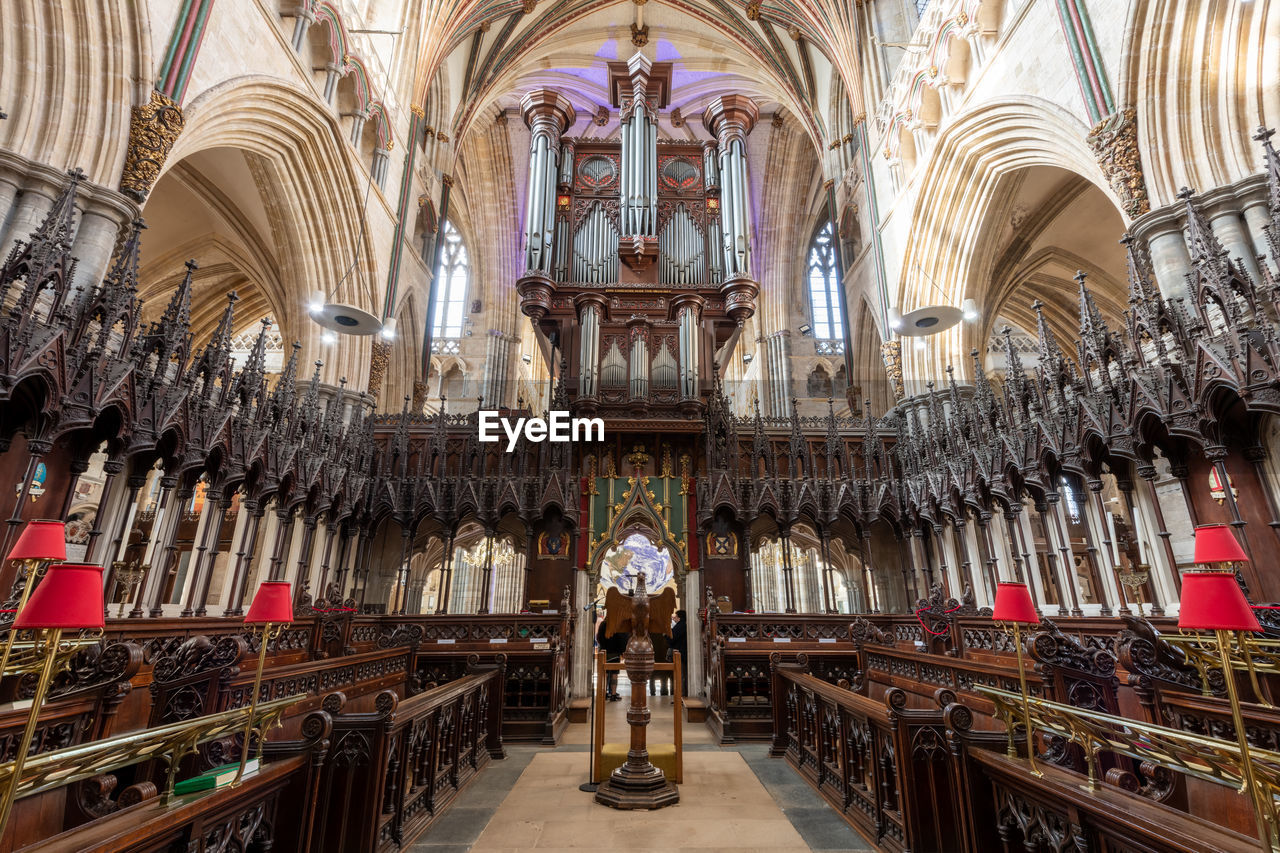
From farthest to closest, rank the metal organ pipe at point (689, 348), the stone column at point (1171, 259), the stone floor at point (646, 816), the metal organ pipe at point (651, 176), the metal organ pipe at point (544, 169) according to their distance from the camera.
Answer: the metal organ pipe at point (651, 176)
the metal organ pipe at point (544, 169)
the metal organ pipe at point (689, 348)
the stone column at point (1171, 259)
the stone floor at point (646, 816)

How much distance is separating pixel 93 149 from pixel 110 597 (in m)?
5.10

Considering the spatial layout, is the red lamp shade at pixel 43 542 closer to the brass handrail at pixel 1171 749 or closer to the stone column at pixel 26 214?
the brass handrail at pixel 1171 749

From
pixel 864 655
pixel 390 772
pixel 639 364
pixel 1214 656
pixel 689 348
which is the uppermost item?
pixel 689 348

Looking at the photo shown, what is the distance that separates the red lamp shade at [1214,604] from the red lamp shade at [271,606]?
3.63 meters

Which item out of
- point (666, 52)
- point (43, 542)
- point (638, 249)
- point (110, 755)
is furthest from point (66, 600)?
point (666, 52)

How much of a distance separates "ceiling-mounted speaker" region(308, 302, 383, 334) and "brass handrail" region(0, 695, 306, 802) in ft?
25.7

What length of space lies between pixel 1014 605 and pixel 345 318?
982cm

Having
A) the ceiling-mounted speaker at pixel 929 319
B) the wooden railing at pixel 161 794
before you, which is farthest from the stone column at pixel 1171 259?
the wooden railing at pixel 161 794

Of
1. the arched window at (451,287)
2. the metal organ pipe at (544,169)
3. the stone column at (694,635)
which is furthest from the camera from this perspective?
the arched window at (451,287)

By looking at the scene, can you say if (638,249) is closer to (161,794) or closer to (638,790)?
(638,790)

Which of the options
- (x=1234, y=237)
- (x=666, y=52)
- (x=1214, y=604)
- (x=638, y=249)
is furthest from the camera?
(x=666, y=52)

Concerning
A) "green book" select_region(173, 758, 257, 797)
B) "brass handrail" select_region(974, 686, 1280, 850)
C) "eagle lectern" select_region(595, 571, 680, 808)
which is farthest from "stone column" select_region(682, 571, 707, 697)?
"green book" select_region(173, 758, 257, 797)

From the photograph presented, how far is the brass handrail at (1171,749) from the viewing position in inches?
66.9

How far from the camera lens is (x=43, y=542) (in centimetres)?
269
